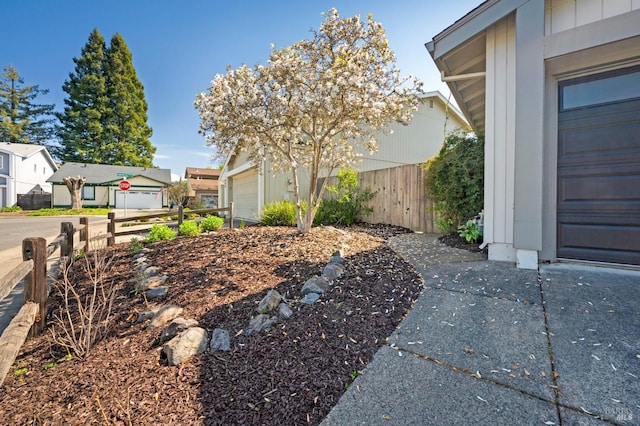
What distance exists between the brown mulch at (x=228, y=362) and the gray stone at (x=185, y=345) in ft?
0.23

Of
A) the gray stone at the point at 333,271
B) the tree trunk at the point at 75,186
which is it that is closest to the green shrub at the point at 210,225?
the gray stone at the point at 333,271

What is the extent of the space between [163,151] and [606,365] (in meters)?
41.6

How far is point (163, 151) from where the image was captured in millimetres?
36062

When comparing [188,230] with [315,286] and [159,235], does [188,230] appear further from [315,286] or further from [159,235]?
[315,286]

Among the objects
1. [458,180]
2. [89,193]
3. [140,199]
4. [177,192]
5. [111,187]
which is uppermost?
[111,187]

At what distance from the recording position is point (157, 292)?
10.7 ft

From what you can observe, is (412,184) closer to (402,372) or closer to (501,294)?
(501,294)

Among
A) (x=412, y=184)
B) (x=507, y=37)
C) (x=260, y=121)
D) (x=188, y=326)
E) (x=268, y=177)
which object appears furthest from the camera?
(x=268, y=177)

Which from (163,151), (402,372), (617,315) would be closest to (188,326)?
(402,372)

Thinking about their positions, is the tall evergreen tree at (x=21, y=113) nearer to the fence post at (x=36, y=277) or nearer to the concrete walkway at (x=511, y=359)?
the fence post at (x=36, y=277)

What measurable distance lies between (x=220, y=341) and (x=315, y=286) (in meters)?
1.07

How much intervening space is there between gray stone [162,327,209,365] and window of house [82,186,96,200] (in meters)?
32.2

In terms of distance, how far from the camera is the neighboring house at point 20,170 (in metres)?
23.2

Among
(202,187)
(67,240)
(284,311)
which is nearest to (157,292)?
(284,311)
